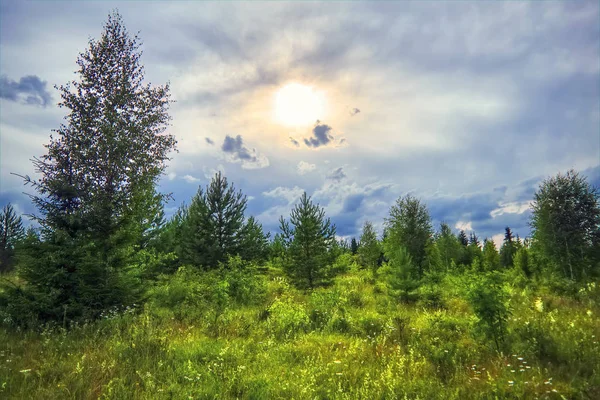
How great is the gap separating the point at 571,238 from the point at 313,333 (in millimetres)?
26005

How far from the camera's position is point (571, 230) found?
2509 cm

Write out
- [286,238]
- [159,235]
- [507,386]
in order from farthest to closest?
[159,235], [286,238], [507,386]

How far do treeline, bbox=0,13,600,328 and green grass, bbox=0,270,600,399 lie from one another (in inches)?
42.2

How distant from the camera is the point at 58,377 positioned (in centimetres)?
545

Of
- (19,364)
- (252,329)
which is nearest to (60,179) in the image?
(19,364)

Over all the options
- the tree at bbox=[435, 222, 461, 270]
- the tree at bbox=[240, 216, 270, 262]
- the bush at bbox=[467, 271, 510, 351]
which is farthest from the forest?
the tree at bbox=[435, 222, 461, 270]

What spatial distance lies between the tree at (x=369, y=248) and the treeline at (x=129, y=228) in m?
6.15

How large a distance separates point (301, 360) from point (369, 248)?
3310 centimetres

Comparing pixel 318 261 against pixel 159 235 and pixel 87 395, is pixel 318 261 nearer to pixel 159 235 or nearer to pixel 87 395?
pixel 159 235

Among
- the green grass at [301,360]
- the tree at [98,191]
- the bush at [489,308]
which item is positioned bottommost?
the green grass at [301,360]

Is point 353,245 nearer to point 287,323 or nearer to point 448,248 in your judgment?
point 448,248

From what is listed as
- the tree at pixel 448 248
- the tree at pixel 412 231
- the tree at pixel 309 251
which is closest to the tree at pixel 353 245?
the tree at pixel 448 248

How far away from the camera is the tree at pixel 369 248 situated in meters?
37.4

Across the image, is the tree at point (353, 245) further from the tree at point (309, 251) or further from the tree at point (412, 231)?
the tree at point (309, 251)
